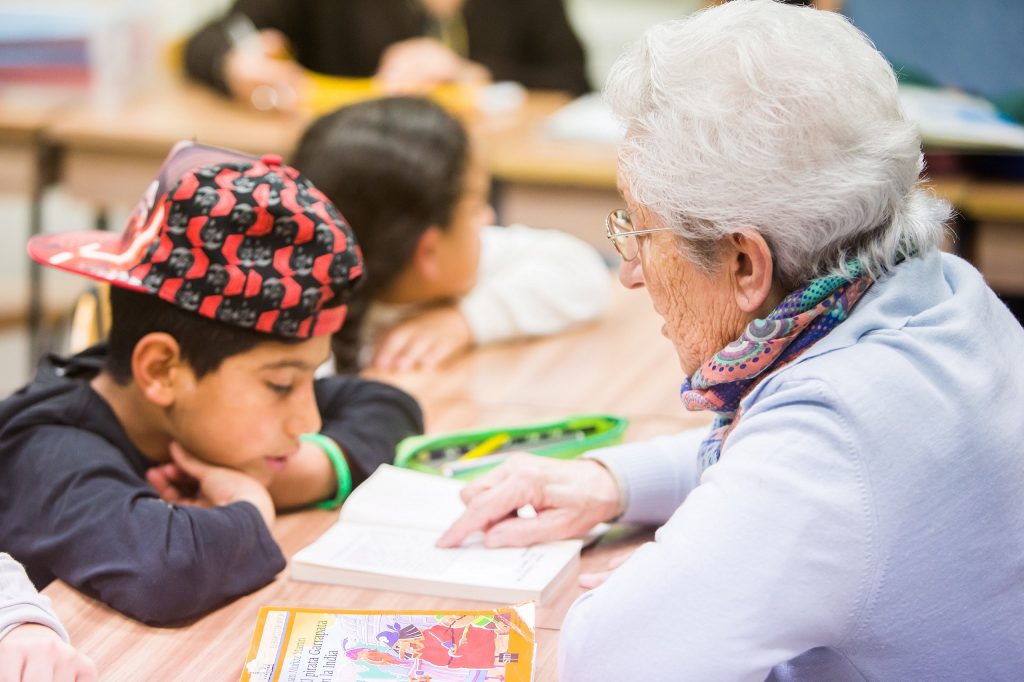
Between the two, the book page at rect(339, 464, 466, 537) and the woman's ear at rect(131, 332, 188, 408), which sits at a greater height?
the woman's ear at rect(131, 332, 188, 408)

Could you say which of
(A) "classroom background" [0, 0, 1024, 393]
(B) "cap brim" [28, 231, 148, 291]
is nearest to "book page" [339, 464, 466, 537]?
(B) "cap brim" [28, 231, 148, 291]

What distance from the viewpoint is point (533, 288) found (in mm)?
2496

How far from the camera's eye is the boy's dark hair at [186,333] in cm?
155

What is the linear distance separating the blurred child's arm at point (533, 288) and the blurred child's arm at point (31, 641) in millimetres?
1297

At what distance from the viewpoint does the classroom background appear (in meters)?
3.37

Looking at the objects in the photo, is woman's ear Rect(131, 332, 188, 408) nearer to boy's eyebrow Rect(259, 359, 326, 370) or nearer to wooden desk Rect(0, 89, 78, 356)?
boy's eyebrow Rect(259, 359, 326, 370)

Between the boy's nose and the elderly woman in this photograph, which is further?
the boy's nose

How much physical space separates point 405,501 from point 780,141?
0.74 metres

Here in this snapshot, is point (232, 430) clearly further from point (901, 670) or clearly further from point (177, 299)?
point (901, 670)

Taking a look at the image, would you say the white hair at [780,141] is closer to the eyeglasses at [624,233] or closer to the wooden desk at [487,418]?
the eyeglasses at [624,233]

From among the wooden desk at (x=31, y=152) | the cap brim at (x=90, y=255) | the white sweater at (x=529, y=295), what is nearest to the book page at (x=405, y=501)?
the cap brim at (x=90, y=255)

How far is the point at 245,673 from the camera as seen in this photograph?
1.25m

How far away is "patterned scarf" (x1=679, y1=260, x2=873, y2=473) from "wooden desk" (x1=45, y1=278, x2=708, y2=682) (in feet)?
1.15

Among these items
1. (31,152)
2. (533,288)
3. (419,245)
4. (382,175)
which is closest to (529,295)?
(533,288)
